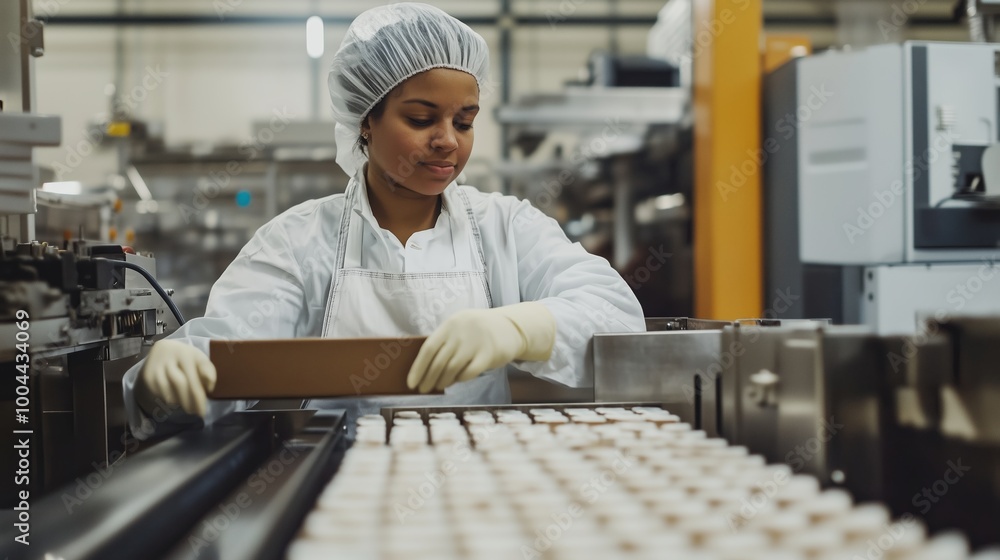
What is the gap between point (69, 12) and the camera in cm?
618

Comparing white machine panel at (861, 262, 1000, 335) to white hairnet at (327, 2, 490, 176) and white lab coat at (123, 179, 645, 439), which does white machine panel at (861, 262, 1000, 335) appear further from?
white hairnet at (327, 2, 490, 176)

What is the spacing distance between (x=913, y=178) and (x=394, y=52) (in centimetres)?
195

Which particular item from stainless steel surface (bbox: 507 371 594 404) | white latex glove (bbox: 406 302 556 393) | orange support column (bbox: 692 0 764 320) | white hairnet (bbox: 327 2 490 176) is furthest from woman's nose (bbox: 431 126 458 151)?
orange support column (bbox: 692 0 764 320)

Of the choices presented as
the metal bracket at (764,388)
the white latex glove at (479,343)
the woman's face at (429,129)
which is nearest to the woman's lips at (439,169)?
the woman's face at (429,129)

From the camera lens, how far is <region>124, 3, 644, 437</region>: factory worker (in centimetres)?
148

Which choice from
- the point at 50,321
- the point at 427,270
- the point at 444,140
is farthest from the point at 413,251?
the point at 50,321

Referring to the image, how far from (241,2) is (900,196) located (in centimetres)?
580

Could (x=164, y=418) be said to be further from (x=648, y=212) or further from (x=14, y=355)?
(x=648, y=212)

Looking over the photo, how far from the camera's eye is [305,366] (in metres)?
1.08

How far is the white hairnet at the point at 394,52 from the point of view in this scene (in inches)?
62.8

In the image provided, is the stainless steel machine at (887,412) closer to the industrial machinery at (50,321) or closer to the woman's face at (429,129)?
the woman's face at (429,129)

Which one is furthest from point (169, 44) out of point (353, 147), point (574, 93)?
point (353, 147)

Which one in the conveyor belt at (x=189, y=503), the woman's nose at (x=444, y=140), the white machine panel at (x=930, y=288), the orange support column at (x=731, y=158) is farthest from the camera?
the orange support column at (x=731, y=158)

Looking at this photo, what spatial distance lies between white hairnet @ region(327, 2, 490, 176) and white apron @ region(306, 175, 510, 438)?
0.29 metres
